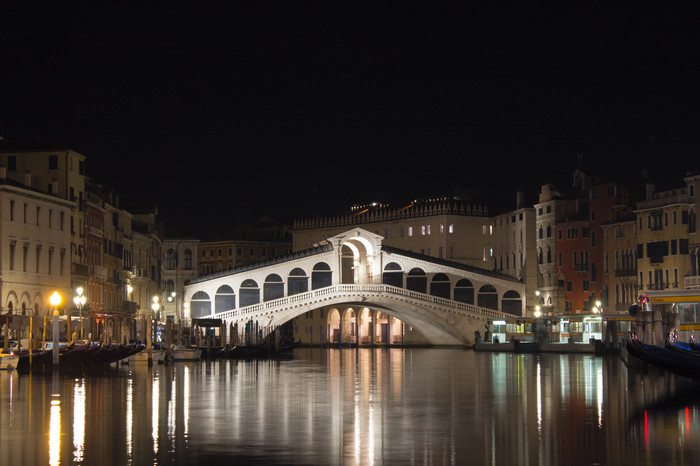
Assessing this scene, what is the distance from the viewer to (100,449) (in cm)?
1534

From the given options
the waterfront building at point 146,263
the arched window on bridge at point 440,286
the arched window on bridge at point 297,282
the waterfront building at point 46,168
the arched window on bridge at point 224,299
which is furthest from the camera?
the arched window on bridge at point 440,286

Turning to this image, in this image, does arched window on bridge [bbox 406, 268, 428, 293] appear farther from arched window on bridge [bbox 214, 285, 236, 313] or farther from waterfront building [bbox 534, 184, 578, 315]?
arched window on bridge [bbox 214, 285, 236, 313]

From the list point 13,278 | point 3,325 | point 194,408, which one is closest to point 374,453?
point 194,408

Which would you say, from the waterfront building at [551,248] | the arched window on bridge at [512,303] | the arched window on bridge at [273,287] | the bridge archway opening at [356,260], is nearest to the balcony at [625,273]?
the waterfront building at [551,248]

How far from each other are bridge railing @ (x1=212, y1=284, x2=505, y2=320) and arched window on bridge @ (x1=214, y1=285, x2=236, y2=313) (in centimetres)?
655

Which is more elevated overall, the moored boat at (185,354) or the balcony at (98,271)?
the balcony at (98,271)

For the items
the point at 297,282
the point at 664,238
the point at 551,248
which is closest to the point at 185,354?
the point at 664,238

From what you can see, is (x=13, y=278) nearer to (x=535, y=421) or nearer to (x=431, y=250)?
(x=535, y=421)

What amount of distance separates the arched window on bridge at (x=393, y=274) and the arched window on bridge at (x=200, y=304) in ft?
32.7

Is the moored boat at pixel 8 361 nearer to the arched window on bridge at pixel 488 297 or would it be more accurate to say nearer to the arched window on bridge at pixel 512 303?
the arched window on bridge at pixel 488 297

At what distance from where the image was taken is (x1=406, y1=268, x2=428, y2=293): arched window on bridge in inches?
2960

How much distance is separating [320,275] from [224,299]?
5.56 meters

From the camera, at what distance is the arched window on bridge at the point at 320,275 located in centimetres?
7456

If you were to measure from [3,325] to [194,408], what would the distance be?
20.6 metres
